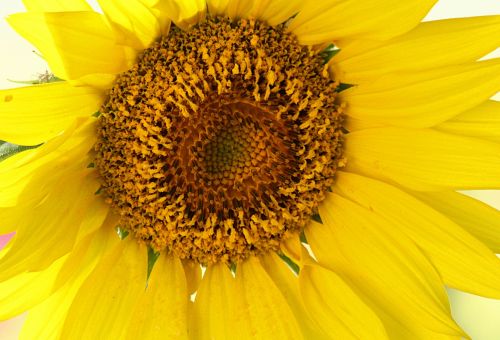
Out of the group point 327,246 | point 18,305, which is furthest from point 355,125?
point 18,305

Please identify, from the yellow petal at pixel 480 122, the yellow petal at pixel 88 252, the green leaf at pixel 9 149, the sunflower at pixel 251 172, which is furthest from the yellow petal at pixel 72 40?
the yellow petal at pixel 480 122

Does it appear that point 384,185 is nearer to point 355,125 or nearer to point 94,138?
point 355,125

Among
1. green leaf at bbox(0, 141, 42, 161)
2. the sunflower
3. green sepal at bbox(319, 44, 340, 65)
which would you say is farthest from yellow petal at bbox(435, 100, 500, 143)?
green leaf at bbox(0, 141, 42, 161)

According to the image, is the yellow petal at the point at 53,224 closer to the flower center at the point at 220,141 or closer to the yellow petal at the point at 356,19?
the flower center at the point at 220,141

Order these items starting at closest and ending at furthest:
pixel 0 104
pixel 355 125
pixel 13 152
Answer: pixel 0 104, pixel 13 152, pixel 355 125

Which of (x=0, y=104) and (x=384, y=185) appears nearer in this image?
(x=0, y=104)

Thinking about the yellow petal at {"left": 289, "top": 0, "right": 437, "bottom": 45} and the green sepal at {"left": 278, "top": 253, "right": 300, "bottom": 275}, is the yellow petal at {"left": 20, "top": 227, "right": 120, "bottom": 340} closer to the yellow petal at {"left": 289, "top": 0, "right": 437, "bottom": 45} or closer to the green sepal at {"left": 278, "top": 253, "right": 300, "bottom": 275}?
the green sepal at {"left": 278, "top": 253, "right": 300, "bottom": 275}

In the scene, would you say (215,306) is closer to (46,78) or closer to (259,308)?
(259,308)
